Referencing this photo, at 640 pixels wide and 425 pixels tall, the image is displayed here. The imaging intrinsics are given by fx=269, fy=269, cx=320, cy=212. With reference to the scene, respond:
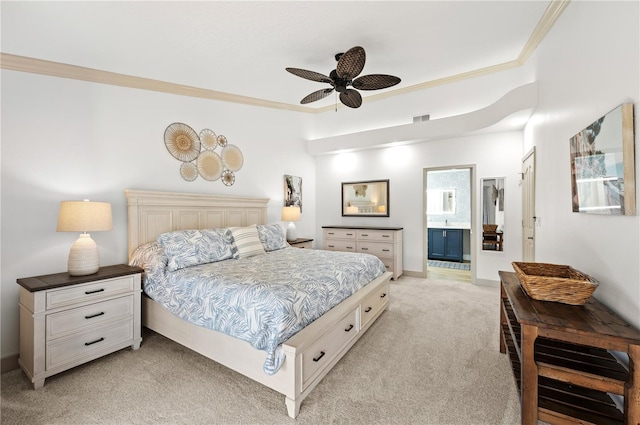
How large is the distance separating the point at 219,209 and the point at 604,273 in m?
3.92

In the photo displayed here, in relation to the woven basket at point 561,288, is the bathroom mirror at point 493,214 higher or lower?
higher

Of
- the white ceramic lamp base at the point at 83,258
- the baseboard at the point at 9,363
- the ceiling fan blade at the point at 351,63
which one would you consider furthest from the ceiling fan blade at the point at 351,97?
the baseboard at the point at 9,363

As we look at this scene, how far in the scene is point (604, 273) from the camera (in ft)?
5.48

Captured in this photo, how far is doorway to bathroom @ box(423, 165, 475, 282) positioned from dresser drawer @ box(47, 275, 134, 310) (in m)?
5.14

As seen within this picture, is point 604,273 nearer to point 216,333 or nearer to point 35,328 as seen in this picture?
point 216,333

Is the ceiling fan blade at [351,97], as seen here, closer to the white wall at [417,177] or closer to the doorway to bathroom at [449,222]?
the white wall at [417,177]

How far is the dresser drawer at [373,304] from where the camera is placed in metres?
2.69

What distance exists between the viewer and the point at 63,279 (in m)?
2.24

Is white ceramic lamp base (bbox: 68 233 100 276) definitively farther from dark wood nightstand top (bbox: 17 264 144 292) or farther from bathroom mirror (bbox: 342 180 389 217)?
bathroom mirror (bbox: 342 180 389 217)

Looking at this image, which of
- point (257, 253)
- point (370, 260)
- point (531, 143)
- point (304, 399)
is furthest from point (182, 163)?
point (531, 143)

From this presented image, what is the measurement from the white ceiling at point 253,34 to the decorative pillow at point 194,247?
6.43 feet

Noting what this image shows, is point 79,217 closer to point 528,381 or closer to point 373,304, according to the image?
point 373,304

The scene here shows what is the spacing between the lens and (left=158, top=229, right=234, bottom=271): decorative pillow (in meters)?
2.68

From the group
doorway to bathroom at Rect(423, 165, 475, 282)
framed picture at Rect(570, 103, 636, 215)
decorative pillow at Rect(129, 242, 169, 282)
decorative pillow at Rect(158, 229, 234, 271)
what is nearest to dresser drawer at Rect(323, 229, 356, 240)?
doorway to bathroom at Rect(423, 165, 475, 282)
